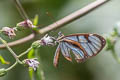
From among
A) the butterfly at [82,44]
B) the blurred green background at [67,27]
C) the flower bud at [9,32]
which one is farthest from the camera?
the blurred green background at [67,27]

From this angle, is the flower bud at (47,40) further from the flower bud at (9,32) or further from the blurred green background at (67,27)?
the blurred green background at (67,27)

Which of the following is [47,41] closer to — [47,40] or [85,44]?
[47,40]

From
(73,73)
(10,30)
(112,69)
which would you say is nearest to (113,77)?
(112,69)

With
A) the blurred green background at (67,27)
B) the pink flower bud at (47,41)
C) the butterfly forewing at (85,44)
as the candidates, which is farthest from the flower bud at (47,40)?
the blurred green background at (67,27)

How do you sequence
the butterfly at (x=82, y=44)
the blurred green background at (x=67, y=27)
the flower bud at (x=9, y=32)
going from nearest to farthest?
the flower bud at (x=9, y=32) < the butterfly at (x=82, y=44) < the blurred green background at (x=67, y=27)

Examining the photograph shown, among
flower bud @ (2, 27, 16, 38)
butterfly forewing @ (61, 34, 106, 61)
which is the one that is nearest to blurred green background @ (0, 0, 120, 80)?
butterfly forewing @ (61, 34, 106, 61)

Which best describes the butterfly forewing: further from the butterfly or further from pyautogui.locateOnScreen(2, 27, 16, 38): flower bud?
pyautogui.locateOnScreen(2, 27, 16, 38): flower bud
